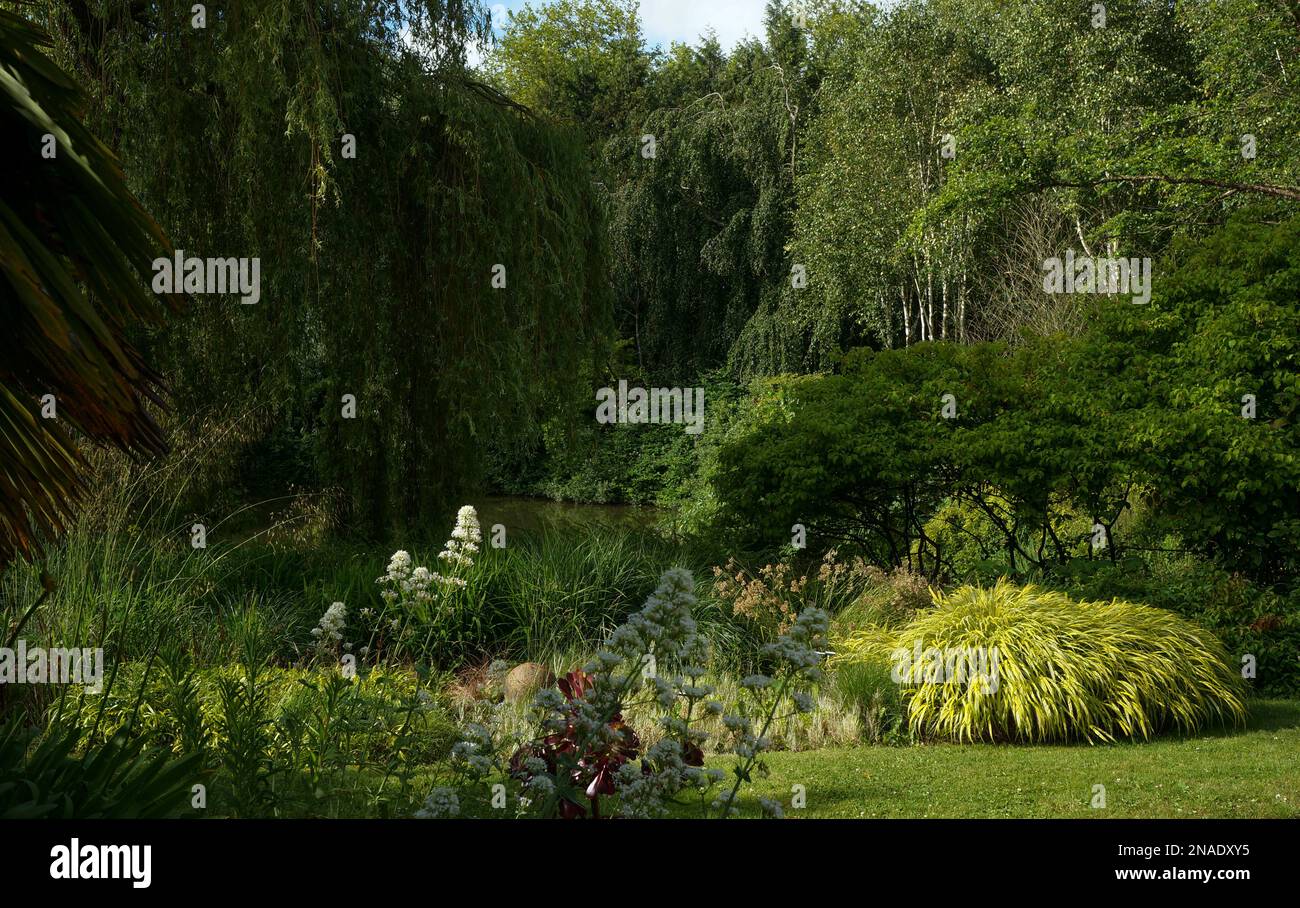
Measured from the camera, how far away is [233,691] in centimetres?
392

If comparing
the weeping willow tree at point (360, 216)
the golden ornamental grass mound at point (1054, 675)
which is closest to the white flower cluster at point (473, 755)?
the golden ornamental grass mound at point (1054, 675)

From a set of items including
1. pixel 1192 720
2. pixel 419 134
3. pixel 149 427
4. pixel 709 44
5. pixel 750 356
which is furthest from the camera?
pixel 709 44

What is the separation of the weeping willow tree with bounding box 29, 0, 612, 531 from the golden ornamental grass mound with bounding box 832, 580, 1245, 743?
4.10m

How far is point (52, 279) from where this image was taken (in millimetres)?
2203

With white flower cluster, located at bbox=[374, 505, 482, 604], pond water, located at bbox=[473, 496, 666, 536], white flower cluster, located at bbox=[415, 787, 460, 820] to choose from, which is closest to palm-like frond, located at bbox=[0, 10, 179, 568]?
white flower cluster, located at bbox=[415, 787, 460, 820]

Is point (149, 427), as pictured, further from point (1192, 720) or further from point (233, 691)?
point (1192, 720)

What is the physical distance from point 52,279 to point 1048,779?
486cm

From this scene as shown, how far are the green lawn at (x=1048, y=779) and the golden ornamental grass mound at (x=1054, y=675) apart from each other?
17cm

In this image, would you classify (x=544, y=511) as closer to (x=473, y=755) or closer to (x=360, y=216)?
(x=360, y=216)

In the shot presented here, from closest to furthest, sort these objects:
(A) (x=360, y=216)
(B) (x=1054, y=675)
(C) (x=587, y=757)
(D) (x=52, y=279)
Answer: (D) (x=52, y=279), (C) (x=587, y=757), (B) (x=1054, y=675), (A) (x=360, y=216)

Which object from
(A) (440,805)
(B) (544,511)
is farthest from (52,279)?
(B) (544,511)
